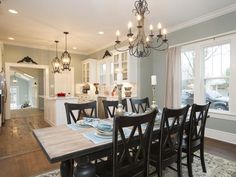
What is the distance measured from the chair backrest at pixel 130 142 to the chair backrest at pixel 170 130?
23 centimetres

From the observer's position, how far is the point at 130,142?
142cm

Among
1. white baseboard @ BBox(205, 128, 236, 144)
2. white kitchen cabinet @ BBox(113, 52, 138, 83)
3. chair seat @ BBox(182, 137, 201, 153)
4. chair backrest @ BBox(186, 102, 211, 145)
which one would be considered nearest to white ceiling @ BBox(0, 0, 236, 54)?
white kitchen cabinet @ BBox(113, 52, 138, 83)

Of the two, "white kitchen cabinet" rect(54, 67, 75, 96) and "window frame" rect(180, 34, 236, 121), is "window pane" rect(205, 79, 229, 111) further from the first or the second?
"white kitchen cabinet" rect(54, 67, 75, 96)

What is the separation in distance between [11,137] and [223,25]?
565 centimetres

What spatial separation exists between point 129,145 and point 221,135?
127 inches

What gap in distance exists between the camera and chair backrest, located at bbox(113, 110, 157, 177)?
50.6 inches

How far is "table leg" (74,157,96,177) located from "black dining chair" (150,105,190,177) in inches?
29.1

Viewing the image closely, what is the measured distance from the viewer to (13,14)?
382 centimetres

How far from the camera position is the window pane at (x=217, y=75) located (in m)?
3.68

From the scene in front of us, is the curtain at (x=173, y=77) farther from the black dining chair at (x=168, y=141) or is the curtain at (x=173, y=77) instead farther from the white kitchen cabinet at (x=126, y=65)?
the black dining chair at (x=168, y=141)

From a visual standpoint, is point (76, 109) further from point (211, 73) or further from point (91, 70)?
point (91, 70)

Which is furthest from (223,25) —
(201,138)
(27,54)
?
(27,54)

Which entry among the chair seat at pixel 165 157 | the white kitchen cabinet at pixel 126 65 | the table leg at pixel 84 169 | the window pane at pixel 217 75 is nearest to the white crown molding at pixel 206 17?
the window pane at pixel 217 75

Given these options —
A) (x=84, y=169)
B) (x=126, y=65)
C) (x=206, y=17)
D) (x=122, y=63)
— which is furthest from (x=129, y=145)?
(x=122, y=63)
